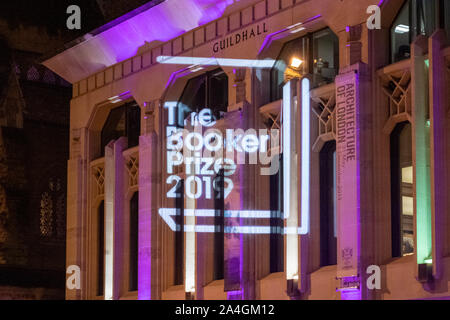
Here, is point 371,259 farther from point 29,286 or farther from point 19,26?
point 19,26

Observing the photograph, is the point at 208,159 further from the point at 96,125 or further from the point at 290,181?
the point at 96,125

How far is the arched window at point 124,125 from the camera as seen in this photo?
89.7 feet

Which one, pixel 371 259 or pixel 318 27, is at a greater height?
pixel 318 27

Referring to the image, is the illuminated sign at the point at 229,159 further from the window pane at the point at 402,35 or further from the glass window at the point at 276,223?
the window pane at the point at 402,35

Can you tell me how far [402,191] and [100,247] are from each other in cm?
1139

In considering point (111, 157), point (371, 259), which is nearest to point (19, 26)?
point (111, 157)

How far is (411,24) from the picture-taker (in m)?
19.2

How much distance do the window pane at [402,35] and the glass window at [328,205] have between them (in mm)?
2331

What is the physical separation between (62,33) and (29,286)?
8136 mm

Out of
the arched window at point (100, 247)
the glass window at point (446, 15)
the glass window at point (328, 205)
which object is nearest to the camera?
the glass window at point (446, 15)

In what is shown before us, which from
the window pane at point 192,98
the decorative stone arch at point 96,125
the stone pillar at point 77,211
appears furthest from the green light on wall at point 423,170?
the stone pillar at point 77,211
